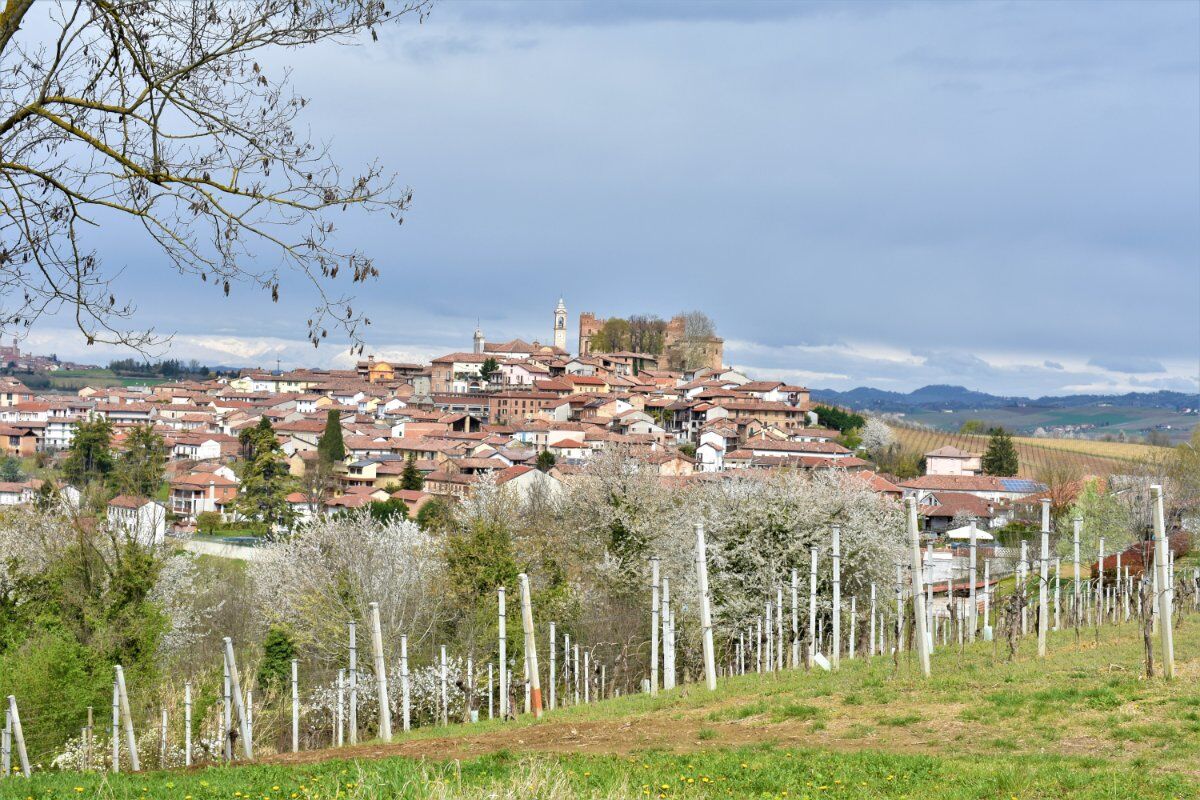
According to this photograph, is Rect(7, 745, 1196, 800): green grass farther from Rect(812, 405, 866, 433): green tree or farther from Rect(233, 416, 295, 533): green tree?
Rect(812, 405, 866, 433): green tree

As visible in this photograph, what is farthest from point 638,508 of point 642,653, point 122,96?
point 122,96

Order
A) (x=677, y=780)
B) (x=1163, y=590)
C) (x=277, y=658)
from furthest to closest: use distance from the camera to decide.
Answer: (x=277, y=658) < (x=1163, y=590) < (x=677, y=780)

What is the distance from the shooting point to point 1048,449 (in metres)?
108

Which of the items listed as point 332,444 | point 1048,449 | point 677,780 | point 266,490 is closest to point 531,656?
point 677,780

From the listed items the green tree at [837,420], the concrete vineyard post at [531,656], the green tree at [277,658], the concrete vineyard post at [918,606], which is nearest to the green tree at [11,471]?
the green tree at [837,420]

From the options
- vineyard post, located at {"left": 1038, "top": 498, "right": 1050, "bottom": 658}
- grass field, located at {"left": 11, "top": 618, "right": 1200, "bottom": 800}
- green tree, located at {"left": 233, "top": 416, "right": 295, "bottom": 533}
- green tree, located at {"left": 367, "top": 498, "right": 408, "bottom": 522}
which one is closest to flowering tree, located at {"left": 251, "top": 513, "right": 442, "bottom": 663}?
grass field, located at {"left": 11, "top": 618, "right": 1200, "bottom": 800}

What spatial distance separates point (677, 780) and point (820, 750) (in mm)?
1863

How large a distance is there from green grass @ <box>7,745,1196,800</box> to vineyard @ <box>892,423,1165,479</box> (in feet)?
244

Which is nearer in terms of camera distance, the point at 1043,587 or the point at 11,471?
the point at 1043,587

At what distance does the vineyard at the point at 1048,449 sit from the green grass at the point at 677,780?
244ft

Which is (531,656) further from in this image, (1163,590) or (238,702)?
(1163,590)

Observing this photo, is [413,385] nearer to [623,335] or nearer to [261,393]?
[261,393]

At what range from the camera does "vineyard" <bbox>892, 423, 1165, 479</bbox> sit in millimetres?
88688

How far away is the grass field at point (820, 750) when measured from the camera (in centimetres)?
835
